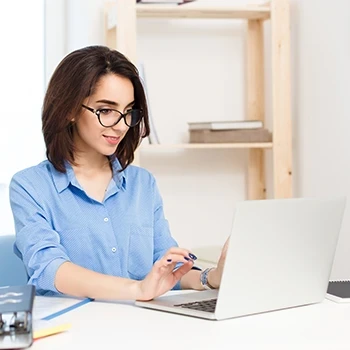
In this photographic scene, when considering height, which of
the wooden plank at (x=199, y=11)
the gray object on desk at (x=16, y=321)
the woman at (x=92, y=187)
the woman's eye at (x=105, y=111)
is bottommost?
the gray object on desk at (x=16, y=321)

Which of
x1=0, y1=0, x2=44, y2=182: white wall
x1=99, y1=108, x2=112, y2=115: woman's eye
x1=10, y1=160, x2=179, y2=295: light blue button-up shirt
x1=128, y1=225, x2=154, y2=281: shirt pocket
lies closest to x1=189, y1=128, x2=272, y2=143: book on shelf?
x1=0, y1=0, x2=44, y2=182: white wall

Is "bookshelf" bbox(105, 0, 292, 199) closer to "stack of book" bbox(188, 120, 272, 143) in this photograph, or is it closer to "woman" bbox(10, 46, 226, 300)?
"stack of book" bbox(188, 120, 272, 143)

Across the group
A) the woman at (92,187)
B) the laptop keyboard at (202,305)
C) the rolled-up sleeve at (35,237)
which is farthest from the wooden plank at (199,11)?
the laptop keyboard at (202,305)

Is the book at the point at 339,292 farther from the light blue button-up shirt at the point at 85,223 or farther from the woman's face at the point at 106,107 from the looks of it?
the woman's face at the point at 106,107

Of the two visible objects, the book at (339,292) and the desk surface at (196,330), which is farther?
the book at (339,292)

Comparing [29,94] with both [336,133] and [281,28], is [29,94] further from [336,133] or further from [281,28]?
[336,133]

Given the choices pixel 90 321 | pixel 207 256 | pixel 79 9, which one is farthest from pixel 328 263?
pixel 79 9

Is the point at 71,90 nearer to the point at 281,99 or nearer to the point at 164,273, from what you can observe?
the point at 164,273

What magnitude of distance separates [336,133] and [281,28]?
491 millimetres

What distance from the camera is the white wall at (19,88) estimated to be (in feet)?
10.7

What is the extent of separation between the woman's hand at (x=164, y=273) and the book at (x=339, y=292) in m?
0.33

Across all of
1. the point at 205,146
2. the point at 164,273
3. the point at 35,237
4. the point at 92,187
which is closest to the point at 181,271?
the point at 164,273

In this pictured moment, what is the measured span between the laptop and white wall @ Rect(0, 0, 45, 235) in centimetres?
177

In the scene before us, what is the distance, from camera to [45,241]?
1766mm
